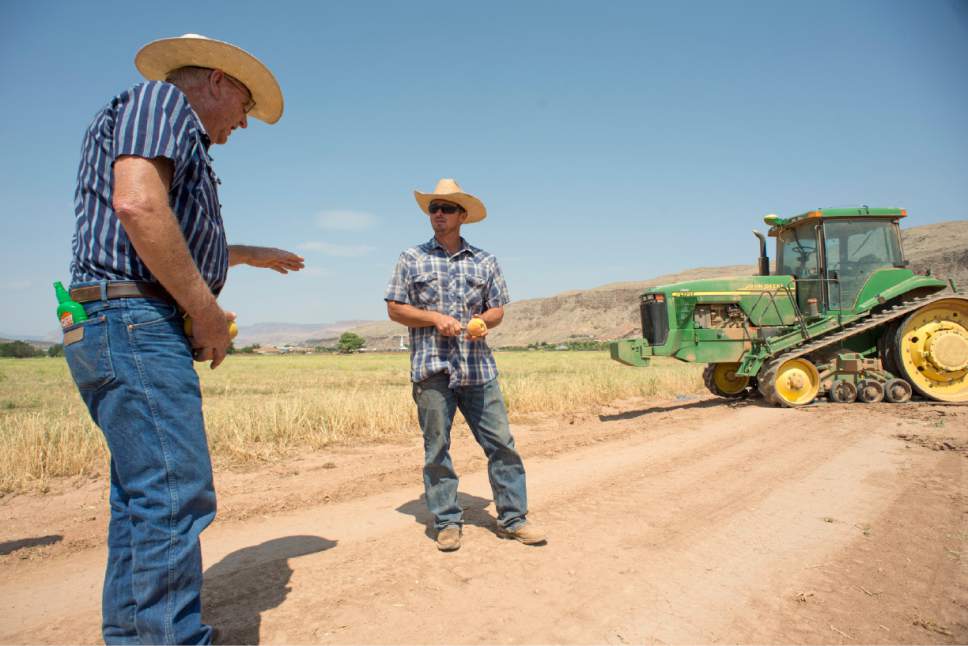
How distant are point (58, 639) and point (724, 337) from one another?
10.2 meters

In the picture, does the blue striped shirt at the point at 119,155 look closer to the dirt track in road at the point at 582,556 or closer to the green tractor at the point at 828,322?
the dirt track in road at the point at 582,556

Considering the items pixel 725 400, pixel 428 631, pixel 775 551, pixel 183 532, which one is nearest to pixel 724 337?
pixel 725 400

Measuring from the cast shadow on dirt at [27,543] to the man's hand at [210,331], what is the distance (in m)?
2.75

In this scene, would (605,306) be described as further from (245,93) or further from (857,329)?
(245,93)

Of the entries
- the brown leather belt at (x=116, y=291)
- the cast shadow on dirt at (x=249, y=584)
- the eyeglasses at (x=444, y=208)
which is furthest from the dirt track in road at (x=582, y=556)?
the eyeglasses at (x=444, y=208)

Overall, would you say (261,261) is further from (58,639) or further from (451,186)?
(58,639)

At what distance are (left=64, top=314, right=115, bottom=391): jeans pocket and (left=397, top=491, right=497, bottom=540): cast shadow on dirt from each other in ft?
7.76

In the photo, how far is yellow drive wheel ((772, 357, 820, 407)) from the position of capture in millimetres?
9602

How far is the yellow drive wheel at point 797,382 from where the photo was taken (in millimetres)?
9602

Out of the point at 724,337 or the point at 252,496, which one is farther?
the point at 724,337

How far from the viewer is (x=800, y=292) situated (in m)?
A: 10.7

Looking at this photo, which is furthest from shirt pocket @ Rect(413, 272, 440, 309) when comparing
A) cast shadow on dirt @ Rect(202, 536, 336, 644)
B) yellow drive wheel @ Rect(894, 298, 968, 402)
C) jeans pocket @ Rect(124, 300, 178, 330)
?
yellow drive wheel @ Rect(894, 298, 968, 402)

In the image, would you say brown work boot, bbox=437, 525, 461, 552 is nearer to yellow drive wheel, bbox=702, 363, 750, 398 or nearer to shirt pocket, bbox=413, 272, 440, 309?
shirt pocket, bbox=413, 272, 440, 309

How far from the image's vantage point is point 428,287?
148 inches
